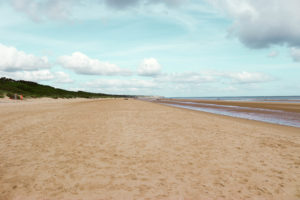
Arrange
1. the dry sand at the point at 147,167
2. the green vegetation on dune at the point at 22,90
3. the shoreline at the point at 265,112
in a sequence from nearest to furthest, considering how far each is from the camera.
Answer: the dry sand at the point at 147,167 < the shoreline at the point at 265,112 < the green vegetation on dune at the point at 22,90

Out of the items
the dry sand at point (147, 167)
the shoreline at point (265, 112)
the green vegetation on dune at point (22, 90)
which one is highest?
the green vegetation on dune at point (22, 90)

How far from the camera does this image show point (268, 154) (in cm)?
823

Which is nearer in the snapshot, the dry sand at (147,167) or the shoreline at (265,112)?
the dry sand at (147,167)

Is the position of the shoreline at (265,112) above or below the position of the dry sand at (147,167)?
above

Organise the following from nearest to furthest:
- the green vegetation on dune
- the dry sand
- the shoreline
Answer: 1. the dry sand
2. the shoreline
3. the green vegetation on dune

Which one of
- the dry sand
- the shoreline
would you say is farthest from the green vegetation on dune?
the dry sand

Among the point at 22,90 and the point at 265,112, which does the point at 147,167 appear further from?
the point at 22,90

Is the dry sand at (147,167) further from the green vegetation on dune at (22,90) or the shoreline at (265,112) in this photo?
the green vegetation on dune at (22,90)

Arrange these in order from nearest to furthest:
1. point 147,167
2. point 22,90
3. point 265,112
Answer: point 147,167
point 265,112
point 22,90

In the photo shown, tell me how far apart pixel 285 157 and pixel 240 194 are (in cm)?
431

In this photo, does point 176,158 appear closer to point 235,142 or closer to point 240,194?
point 240,194

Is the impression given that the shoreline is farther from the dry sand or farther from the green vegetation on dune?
the green vegetation on dune

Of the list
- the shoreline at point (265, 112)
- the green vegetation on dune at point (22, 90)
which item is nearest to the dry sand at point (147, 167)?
the shoreline at point (265, 112)

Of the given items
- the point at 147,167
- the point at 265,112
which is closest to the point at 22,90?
the point at 265,112
